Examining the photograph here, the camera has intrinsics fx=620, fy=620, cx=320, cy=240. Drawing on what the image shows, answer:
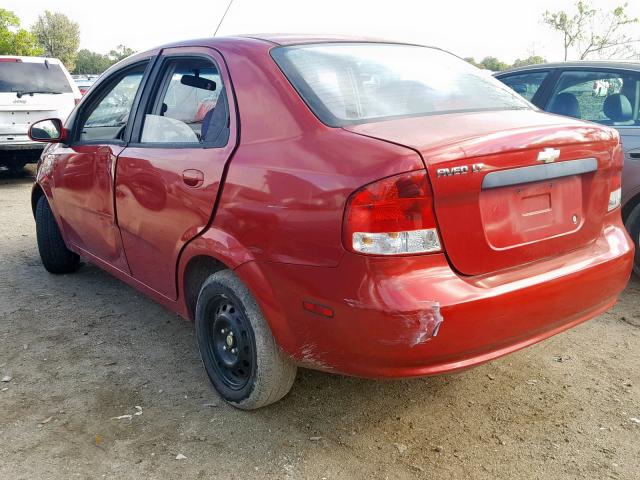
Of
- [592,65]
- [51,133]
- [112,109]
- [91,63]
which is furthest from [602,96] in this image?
[91,63]

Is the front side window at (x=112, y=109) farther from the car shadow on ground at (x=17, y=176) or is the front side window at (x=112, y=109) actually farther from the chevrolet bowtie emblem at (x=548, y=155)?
the car shadow on ground at (x=17, y=176)

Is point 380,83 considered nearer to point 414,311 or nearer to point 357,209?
point 357,209

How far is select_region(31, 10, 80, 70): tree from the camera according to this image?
48656mm

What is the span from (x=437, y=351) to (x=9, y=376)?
7.58 ft

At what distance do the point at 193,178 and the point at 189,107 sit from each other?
0.55m

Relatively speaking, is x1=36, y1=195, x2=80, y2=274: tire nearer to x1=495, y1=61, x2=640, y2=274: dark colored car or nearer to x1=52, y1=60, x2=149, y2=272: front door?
x1=52, y1=60, x2=149, y2=272: front door

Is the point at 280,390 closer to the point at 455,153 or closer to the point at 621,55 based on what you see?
the point at 455,153

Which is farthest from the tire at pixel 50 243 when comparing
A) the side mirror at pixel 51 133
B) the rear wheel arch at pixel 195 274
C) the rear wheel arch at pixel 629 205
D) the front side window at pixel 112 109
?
the rear wheel arch at pixel 629 205

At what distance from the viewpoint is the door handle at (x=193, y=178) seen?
2.75 m

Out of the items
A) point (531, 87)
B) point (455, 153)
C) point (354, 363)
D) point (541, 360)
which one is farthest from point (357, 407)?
point (531, 87)

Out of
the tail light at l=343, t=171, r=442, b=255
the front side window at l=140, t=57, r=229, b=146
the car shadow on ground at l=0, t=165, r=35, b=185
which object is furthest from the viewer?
the car shadow on ground at l=0, t=165, r=35, b=185

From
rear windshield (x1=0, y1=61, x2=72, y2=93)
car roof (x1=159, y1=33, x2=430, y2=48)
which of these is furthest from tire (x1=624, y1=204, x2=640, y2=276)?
rear windshield (x1=0, y1=61, x2=72, y2=93)

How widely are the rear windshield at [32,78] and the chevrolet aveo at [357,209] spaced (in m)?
6.91

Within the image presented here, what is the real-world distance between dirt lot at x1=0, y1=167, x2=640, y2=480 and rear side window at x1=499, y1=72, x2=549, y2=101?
2.07 metres
